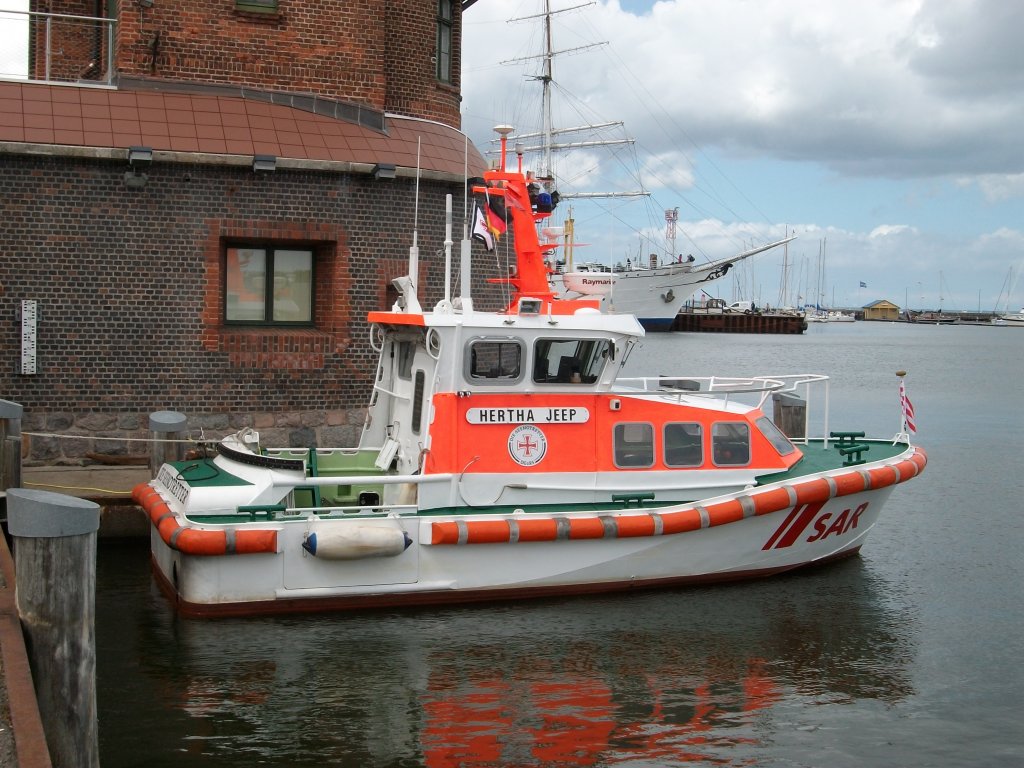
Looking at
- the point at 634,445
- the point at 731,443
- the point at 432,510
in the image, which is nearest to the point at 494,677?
the point at 432,510

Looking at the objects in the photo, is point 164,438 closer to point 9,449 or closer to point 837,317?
point 9,449

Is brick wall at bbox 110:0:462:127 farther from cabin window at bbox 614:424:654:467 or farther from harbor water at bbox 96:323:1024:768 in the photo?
cabin window at bbox 614:424:654:467

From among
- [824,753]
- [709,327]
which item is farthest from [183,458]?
[709,327]

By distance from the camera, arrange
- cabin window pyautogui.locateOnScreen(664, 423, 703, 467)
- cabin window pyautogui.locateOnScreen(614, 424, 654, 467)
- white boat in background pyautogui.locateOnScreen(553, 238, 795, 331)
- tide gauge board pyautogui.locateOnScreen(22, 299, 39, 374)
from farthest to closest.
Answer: white boat in background pyautogui.locateOnScreen(553, 238, 795, 331), tide gauge board pyautogui.locateOnScreen(22, 299, 39, 374), cabin window pyautogui.locateOnScreen(664, 423, 703, 467), cabin window pyautogui.locateOnScreen(614, 424, 654, 467)

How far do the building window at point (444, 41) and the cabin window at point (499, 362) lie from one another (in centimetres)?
858

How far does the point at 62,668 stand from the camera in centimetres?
617

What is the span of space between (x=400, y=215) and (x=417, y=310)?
4.97 m

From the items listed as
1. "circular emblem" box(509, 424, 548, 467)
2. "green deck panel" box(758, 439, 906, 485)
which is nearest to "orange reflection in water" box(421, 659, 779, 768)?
"circular emblem" box(509, 424, 548, 467)

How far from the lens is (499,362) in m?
10.9

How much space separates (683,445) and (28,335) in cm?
813

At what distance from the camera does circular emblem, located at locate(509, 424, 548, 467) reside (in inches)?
430

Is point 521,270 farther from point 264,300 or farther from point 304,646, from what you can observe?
point 264,300

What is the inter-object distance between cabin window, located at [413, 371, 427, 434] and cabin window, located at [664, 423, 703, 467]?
2383mm

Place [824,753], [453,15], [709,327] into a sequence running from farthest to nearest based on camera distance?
[709,327], [453,15], [824,753]
